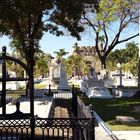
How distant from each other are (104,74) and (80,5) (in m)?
26.0

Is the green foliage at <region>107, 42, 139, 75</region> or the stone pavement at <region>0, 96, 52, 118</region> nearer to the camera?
the stone pavement at <region>0, 96, 52, 118</region>

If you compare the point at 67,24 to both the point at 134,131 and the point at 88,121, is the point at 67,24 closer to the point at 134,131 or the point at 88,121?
the point at 134,131

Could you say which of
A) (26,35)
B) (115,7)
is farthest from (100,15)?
(26,35)

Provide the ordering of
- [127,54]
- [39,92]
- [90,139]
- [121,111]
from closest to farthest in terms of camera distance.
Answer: [90,139]
[121,111]
[39,92]
[127,54]

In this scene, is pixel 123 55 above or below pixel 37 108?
above

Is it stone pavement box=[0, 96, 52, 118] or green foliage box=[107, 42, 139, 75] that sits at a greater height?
green foliage box=[107, 42, 139, 75]

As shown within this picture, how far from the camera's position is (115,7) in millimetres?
39812

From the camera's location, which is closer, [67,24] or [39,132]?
[39,132]

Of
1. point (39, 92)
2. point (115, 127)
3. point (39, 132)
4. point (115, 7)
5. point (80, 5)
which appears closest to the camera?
point (39, 132)

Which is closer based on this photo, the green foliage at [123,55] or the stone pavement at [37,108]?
the stone pavement at [37,108]

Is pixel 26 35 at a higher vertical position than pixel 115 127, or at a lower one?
higher

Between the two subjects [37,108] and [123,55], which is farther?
[123,55]

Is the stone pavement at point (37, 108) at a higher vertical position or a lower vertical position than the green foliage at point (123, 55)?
lower

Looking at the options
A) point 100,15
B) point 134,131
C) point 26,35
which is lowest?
point 134,131
